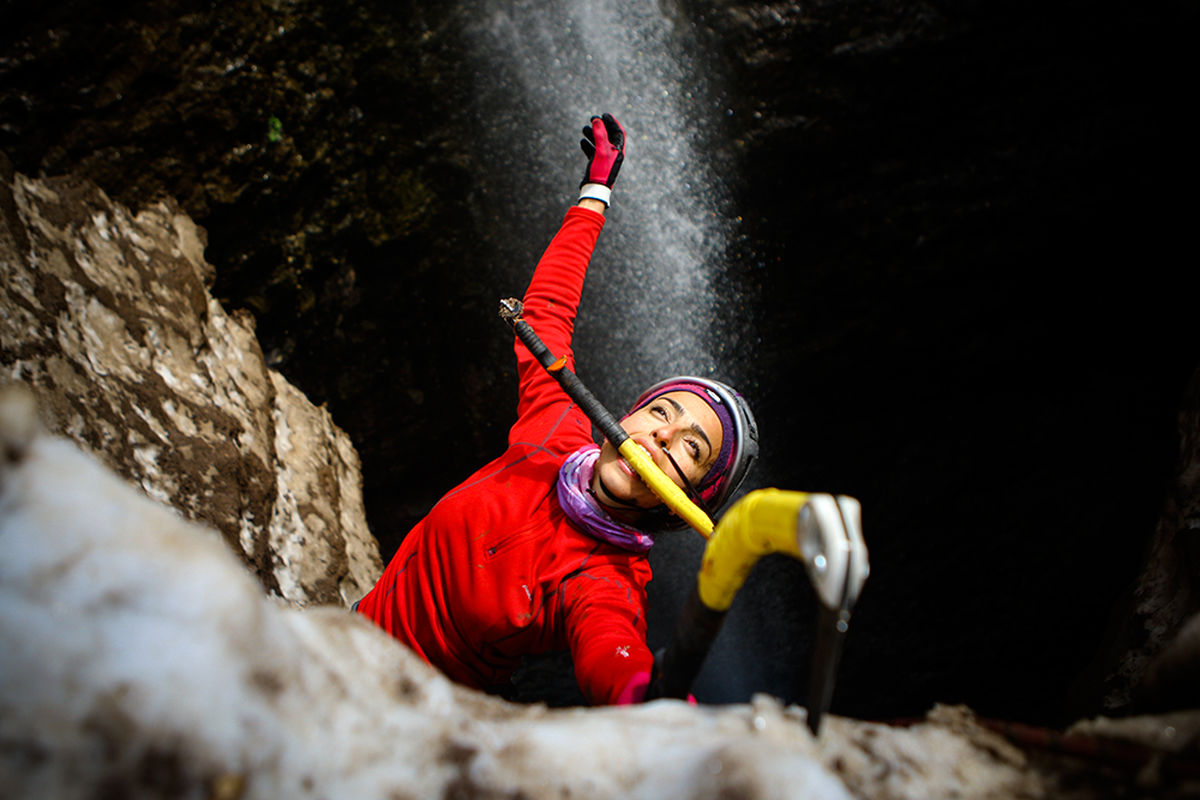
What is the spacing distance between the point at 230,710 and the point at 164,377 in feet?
7.69

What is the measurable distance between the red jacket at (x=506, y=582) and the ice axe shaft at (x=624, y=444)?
0.92 feet

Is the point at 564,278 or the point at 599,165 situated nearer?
the point at 564,278

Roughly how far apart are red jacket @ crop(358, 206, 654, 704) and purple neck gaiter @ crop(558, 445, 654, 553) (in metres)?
0.05

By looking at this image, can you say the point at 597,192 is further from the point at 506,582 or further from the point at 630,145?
the point at 506,582

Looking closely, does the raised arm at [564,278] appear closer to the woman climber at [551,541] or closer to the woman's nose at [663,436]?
the woman climber at [551,541]

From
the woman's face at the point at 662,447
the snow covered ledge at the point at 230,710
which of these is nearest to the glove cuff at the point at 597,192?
the woman's face at the point at 662,447

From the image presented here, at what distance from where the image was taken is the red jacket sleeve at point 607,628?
1642 millimetres

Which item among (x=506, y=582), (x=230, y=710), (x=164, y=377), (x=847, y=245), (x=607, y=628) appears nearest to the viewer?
(x=230, y=710)

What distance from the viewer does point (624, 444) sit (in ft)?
7.84

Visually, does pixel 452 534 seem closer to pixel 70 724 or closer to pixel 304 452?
pixel 304 452

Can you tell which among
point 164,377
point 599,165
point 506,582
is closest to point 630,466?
point 506,582

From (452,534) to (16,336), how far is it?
158cm

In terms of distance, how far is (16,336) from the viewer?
77.8 inches

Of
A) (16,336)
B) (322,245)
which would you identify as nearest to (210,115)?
(322,245)
